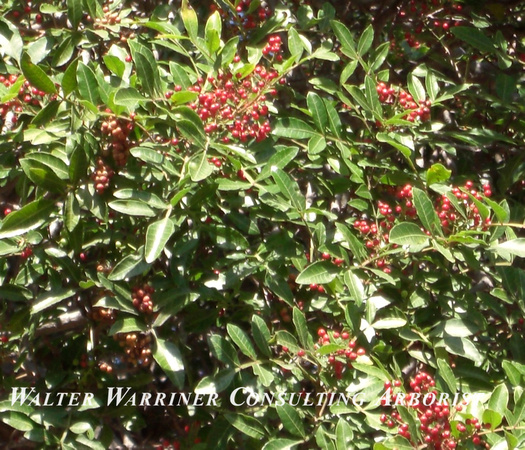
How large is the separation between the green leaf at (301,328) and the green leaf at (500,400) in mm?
400

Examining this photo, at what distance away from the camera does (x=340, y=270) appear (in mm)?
1812

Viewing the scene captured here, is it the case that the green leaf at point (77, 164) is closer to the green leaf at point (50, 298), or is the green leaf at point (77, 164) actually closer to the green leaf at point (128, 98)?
the green leaf at point (128, 98)

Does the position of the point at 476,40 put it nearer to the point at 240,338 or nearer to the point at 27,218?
the point at 240,338

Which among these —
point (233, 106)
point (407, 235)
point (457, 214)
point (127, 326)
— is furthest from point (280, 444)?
point (233, 106)

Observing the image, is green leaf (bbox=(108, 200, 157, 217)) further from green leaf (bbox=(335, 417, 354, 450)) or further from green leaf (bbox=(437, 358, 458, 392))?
green leaf (bbox=(437, 358, 458, 392))

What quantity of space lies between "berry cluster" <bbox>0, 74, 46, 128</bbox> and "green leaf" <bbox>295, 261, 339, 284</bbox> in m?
0.69

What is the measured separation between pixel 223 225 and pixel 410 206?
1.44 ft

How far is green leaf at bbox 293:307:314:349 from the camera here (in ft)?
5.82

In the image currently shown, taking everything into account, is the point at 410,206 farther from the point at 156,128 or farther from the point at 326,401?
the point at 156,128

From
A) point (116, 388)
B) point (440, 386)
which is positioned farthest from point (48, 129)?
point (440, 386)

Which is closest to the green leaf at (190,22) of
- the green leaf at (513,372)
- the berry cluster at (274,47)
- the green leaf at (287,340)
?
the berry cluster at (274,47)

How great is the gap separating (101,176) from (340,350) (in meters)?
0.64

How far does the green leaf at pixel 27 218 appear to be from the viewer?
1658 mm

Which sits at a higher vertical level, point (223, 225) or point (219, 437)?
point (223, 225)
